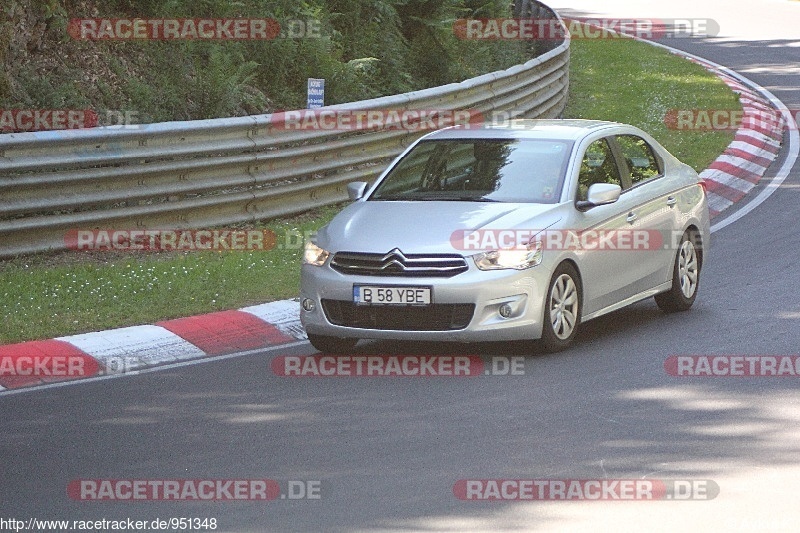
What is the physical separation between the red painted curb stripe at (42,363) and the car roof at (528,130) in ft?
10.3

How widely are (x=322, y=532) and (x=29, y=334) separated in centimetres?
465

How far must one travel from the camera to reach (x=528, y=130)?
35.8 ft

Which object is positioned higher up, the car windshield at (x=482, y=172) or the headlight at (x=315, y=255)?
the car windshield at (x=482, y=172)

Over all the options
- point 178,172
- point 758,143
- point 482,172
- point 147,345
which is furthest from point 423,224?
point 758,143

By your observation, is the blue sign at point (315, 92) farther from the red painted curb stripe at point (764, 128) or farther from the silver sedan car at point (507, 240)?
the red painted curb stripe at point (764, 128)

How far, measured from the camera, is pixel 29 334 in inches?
397

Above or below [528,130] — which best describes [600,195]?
below

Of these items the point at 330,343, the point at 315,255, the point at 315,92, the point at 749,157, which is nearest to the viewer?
the point at 315,255

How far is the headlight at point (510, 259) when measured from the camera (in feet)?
30.6

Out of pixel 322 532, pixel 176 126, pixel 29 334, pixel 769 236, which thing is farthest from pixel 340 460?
pixel 769 236

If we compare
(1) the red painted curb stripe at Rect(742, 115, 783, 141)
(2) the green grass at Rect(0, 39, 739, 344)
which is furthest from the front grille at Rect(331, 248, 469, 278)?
(1) the red painted curb stripe at Rect(742, 115, 783, 141)

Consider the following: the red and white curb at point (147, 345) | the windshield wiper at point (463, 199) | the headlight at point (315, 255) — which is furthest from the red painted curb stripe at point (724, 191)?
the headlight at point (315, 255)

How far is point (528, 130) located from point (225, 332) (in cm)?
267

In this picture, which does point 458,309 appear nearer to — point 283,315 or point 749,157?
point 283,315
